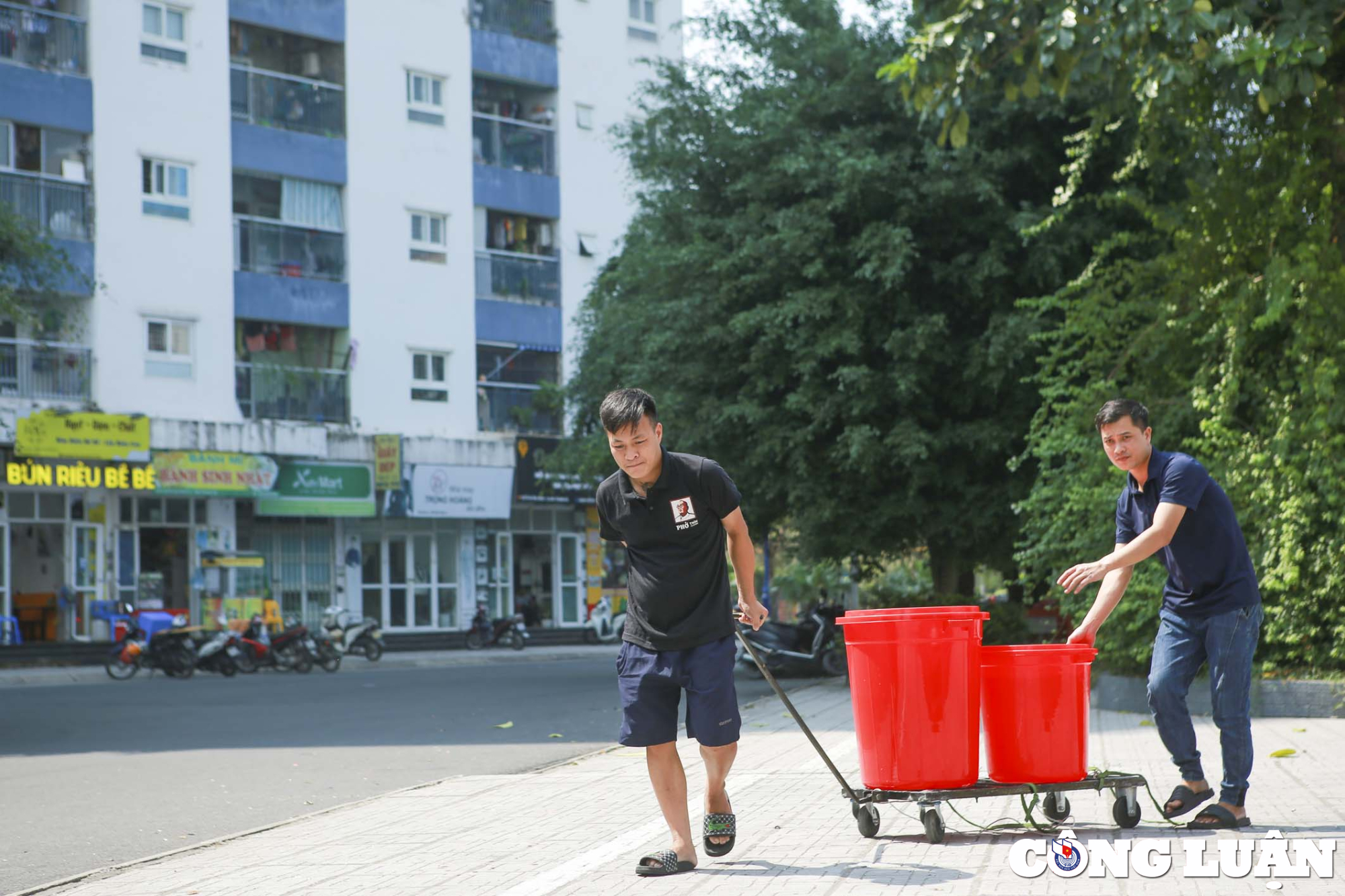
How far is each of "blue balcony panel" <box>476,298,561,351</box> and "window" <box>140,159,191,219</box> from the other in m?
7.48

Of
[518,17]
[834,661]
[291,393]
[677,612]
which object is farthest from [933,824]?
[518,17]

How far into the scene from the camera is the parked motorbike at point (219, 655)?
25.1 m

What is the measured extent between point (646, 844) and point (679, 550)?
1543 millimetres

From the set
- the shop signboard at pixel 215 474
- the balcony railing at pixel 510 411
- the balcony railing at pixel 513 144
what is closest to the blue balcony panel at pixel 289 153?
the balcony railing at pixel 513 144

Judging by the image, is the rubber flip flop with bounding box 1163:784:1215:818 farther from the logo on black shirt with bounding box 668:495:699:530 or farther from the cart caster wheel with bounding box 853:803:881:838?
the logo on black shirt with bounding box 668:495:699:530

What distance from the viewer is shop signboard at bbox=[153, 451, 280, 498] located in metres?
30.5

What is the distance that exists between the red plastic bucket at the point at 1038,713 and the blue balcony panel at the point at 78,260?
26.0 m

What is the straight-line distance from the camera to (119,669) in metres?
24.8

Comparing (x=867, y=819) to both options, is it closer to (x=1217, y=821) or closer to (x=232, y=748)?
(x=1217, y=821)

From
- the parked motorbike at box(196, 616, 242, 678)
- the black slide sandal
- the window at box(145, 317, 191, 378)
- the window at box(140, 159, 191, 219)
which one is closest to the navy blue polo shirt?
the black slide sandal

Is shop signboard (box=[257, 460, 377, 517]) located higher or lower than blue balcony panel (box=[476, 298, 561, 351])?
→ lower

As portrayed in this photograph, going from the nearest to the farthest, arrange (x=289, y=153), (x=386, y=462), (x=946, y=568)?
(x=946, y=568) → (x=289, y=153) → (x=386, y=462)

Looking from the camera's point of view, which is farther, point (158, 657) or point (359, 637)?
point (359, 637)

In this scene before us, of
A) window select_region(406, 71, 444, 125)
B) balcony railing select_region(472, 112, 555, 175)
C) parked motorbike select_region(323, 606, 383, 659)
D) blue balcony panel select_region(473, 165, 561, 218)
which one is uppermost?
window select_region(406, 71, 444, 125)
